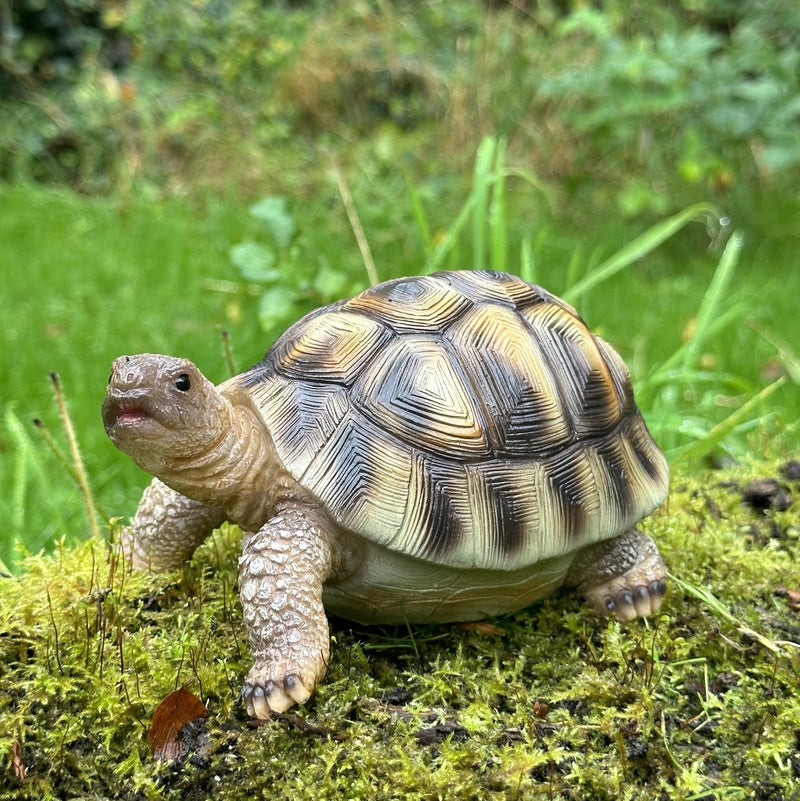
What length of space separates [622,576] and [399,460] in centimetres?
65

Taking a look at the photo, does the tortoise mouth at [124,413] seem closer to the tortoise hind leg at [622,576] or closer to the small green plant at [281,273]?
the tortoise hind leg at [622,576]

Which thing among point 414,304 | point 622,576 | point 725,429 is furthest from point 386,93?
point 622,576

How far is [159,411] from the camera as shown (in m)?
1.45

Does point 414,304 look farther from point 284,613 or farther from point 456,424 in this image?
point 284,613

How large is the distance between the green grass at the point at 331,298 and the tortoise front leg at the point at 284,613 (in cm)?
109

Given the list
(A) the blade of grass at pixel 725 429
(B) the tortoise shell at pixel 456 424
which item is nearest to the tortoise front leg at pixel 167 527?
(B) the tortoise shell at pixel 456 424

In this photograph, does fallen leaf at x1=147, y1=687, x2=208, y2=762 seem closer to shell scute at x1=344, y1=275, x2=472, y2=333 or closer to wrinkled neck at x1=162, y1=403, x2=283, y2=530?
wrinkled neck at x1=162, y1=403, x2=283, y2=530

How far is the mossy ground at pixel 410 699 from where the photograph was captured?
1.45 meters

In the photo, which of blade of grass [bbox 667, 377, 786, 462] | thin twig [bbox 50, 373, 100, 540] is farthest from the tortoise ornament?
blade of grass [bbox 667, 377, 786, 462]

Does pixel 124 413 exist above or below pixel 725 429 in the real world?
above

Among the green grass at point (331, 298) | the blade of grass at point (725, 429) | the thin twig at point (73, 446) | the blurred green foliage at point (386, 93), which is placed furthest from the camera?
the blurred green foliage at point (386, 93)

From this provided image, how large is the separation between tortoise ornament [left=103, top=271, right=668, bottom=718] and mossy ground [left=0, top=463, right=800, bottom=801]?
0.10 metres

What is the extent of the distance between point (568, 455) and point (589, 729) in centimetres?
52

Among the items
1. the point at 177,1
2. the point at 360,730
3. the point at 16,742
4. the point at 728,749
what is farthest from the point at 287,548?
the point at 177,1
